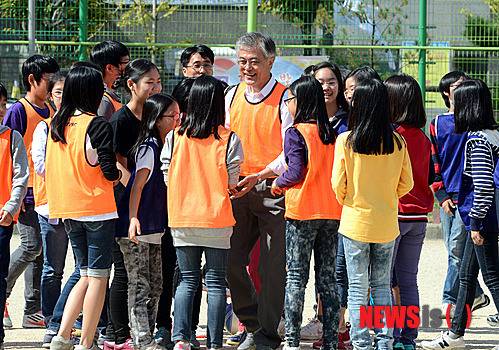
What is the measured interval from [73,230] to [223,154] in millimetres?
1083

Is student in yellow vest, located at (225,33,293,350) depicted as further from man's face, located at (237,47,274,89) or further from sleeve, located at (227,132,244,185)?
sleeve, located at (227,132,244,185)

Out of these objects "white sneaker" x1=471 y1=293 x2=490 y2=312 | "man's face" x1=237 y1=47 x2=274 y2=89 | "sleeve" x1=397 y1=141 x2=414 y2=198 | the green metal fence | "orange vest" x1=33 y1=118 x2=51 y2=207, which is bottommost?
"white sneaker" x1=471 y1=293 x2=490 y2=312

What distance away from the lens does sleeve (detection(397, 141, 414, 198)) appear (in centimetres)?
686

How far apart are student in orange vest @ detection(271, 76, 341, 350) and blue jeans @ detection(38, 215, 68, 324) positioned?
66.8 inches

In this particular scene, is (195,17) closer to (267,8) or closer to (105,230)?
(267,8)

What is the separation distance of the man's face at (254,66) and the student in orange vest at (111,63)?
100 cm

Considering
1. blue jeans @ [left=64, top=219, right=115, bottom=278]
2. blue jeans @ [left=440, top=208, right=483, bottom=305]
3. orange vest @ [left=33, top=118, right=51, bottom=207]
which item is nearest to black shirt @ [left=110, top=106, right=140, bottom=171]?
blue jeans @ [left=64, top=219, right=115, bottom=278]

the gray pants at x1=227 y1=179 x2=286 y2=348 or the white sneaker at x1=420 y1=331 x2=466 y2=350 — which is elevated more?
the gray pants at x1=227 y1=179 x2=286 y2=348

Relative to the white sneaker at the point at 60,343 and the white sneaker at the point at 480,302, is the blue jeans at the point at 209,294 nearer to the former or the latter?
the white sneaker at the point at 60,343

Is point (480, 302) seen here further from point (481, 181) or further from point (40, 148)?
point (40, 148)

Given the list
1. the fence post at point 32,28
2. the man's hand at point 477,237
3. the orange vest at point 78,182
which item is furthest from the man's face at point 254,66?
the fence post at point 32,28

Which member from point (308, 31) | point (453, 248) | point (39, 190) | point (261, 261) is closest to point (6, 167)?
point (39, 190)

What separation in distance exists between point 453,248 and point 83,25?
702 centimetres

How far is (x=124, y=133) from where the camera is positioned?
723cm
